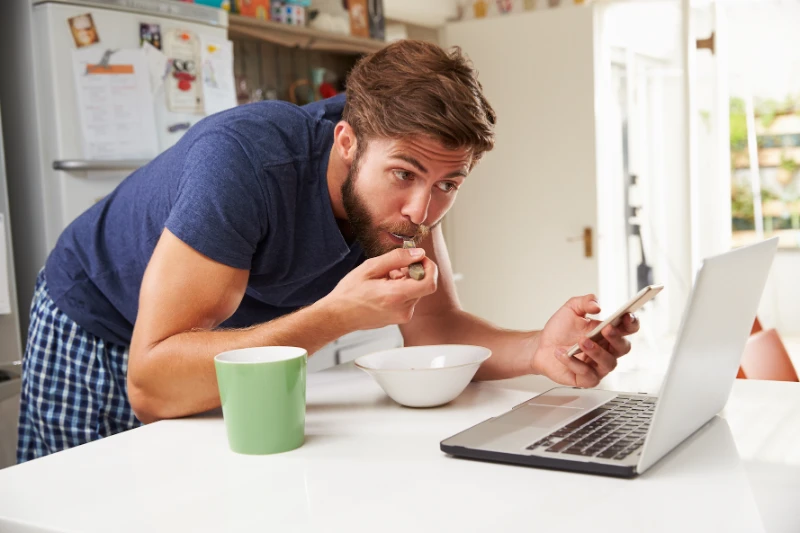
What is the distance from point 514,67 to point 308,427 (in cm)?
356

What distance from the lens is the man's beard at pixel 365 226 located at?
1.27 m

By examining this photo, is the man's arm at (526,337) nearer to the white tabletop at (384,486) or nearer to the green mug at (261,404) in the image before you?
the white tabletop at (384,486)

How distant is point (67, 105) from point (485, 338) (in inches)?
56.1

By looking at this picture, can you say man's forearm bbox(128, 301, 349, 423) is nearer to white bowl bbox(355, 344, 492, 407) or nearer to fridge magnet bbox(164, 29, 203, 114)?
white bowl bbox(355, 344, 492, 407)

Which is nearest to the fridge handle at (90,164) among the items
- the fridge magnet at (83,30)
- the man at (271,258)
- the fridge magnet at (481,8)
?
the fridge magnet at (83,30)

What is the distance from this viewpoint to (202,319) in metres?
1.10

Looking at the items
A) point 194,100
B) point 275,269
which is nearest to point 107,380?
point 275,269

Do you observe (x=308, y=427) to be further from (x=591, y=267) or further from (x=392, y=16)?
(x=392, y=16)

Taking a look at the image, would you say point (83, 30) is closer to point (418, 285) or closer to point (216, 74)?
point (216, 74)

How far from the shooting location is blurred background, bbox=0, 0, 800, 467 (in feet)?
7.22

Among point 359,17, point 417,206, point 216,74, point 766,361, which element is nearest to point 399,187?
point 417,206

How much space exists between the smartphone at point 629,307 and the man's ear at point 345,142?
0.47 m

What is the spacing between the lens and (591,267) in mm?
4105

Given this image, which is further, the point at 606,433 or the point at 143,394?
the point at 143,394
